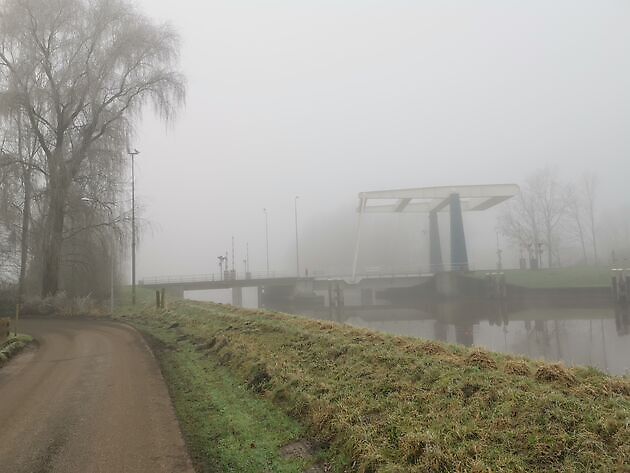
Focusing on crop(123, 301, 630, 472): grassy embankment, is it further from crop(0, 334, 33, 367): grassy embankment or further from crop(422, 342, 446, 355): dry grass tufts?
crop(0, 334, 33, 367): grassy embankment

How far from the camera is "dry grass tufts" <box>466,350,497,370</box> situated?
300 inches

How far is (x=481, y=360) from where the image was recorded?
789 cm

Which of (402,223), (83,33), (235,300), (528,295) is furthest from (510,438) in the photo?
(402,223)

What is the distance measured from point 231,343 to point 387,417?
289 inches

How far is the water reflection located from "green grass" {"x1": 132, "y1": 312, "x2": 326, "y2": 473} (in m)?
5.94

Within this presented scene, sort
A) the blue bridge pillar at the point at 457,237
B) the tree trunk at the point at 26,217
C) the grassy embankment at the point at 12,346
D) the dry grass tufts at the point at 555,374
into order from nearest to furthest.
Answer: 1. the dry grass tufts at the point at 555,374
2. the grassy embankment at the point at 12,346
3. the tree trunk at the point at 26,217
4. the blue bridge pillar at the point at 457,237

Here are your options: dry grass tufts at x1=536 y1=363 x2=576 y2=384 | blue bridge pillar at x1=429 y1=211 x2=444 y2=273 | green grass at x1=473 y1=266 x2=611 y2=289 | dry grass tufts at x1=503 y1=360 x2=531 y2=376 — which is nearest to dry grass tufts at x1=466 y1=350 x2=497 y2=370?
dry grass tufts at x1=503 y1=360 x2=531 y2=376

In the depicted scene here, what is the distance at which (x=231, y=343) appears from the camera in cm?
1285

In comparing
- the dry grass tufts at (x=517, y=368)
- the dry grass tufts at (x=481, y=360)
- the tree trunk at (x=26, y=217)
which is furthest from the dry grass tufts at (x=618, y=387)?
the tree trunk at (x=26, y=217)

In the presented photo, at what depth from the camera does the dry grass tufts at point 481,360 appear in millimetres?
7609

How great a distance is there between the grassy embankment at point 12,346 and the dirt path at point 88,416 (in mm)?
346

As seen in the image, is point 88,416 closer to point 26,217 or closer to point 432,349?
point 432,349

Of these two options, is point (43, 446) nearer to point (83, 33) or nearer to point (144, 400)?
point (144, 400)

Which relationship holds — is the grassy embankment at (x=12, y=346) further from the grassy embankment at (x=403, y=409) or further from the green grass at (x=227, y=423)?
the grassy embankment at (x=403, y=409)
